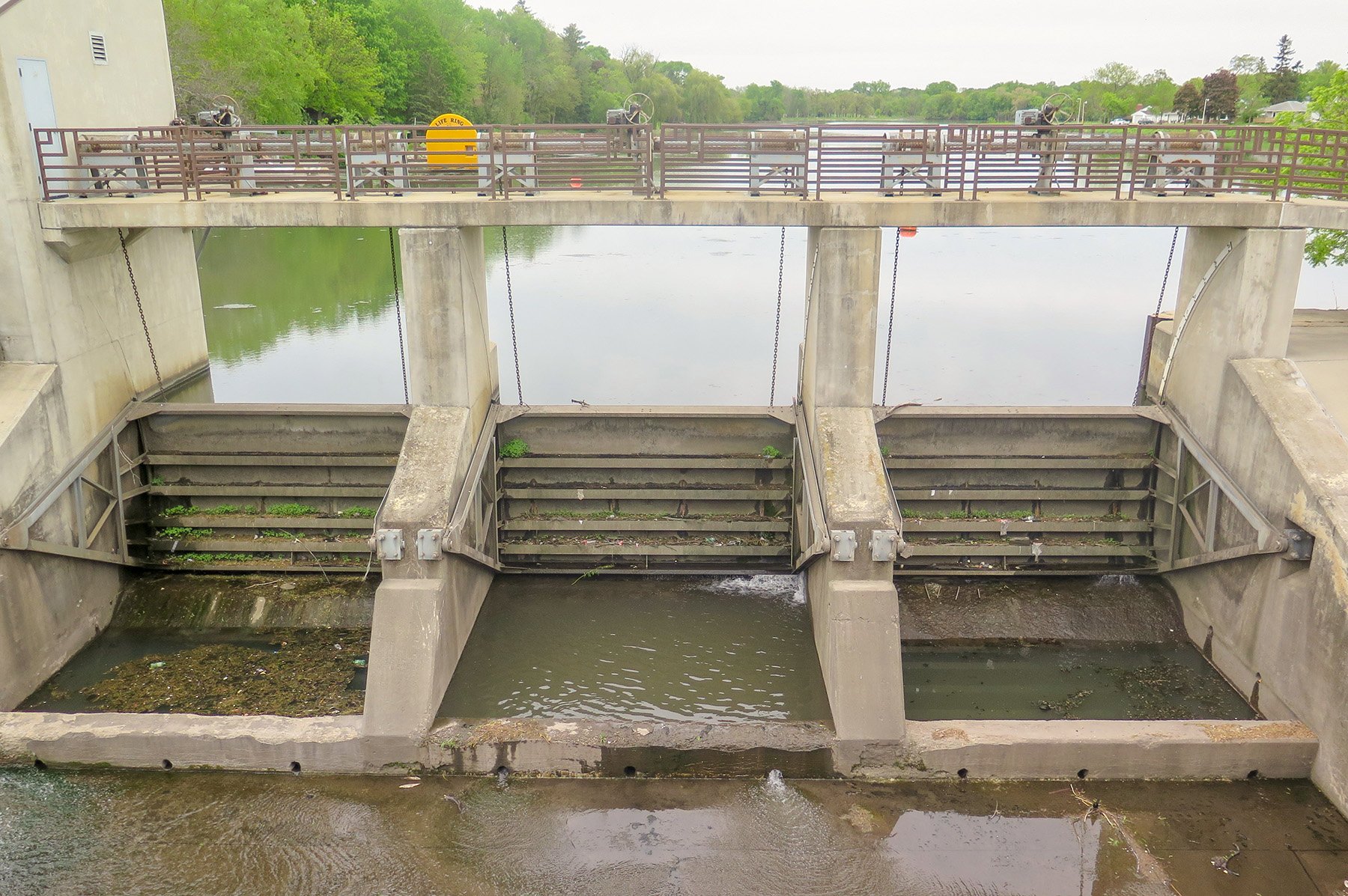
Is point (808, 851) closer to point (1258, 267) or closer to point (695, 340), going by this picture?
point (1258, 267)

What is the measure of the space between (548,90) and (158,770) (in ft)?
277

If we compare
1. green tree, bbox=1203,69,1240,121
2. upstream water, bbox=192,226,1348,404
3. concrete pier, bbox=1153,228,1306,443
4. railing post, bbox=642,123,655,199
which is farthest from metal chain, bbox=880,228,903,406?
green tree, bbox=1203,69,1240,121

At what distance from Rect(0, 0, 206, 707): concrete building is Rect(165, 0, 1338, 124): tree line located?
7.28m

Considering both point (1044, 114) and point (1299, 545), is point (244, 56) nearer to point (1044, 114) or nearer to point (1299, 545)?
point (1044, 114)

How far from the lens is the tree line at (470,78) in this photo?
42.5m

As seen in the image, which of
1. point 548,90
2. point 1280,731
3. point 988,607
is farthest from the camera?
point 548,90

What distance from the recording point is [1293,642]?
10453mm

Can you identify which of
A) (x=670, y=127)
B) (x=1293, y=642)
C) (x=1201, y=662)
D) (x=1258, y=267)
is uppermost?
(x=670, y=127)

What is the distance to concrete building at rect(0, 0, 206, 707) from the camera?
11344mm

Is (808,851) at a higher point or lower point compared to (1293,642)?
lower

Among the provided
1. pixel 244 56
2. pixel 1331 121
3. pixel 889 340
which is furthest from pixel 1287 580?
pixel 244 56

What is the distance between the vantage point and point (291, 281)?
29625mm

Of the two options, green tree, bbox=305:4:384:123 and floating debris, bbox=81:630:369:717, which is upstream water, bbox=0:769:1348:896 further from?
green tree, bbox=305:4:384:123

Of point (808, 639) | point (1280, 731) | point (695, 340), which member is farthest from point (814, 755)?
point (695, 340)
